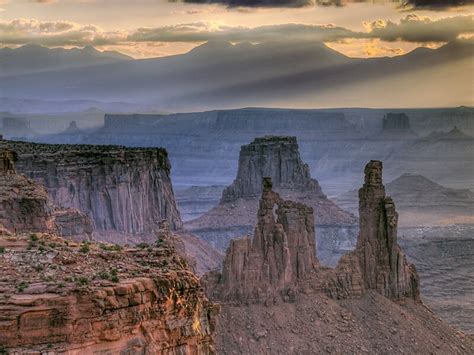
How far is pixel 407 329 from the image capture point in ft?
233

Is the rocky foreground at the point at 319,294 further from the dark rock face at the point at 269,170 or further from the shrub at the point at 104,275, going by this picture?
the dark rock face at the point at 269,170

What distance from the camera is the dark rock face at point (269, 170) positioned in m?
143

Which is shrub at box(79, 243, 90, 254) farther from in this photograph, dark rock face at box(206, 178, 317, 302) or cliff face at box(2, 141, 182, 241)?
cliff face at box(2, 141, 182, 241)

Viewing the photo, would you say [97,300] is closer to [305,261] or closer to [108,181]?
[305,261]

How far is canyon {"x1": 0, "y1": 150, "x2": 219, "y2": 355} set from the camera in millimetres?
24812

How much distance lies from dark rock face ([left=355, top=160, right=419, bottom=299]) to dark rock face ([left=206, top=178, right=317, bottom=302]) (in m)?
2.99

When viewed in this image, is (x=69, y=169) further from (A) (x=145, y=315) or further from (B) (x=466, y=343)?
(A) (x=145, y=315)

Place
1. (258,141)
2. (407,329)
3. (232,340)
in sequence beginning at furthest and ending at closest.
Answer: (258,141), (407,329), (232,340)

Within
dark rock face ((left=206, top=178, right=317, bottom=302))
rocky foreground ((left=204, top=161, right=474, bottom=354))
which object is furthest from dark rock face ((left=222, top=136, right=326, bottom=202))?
dark rock face ((left=206, top=178, right=317, bottom=302))

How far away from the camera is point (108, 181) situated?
338 ft

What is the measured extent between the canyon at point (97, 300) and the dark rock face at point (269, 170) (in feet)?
368

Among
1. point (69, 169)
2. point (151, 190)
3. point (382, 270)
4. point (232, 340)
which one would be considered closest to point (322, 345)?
point (232, 340)

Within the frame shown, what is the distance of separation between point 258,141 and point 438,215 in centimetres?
5411

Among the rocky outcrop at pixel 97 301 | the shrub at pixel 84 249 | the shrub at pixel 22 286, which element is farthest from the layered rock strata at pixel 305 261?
the shrub at pixel 22 286
